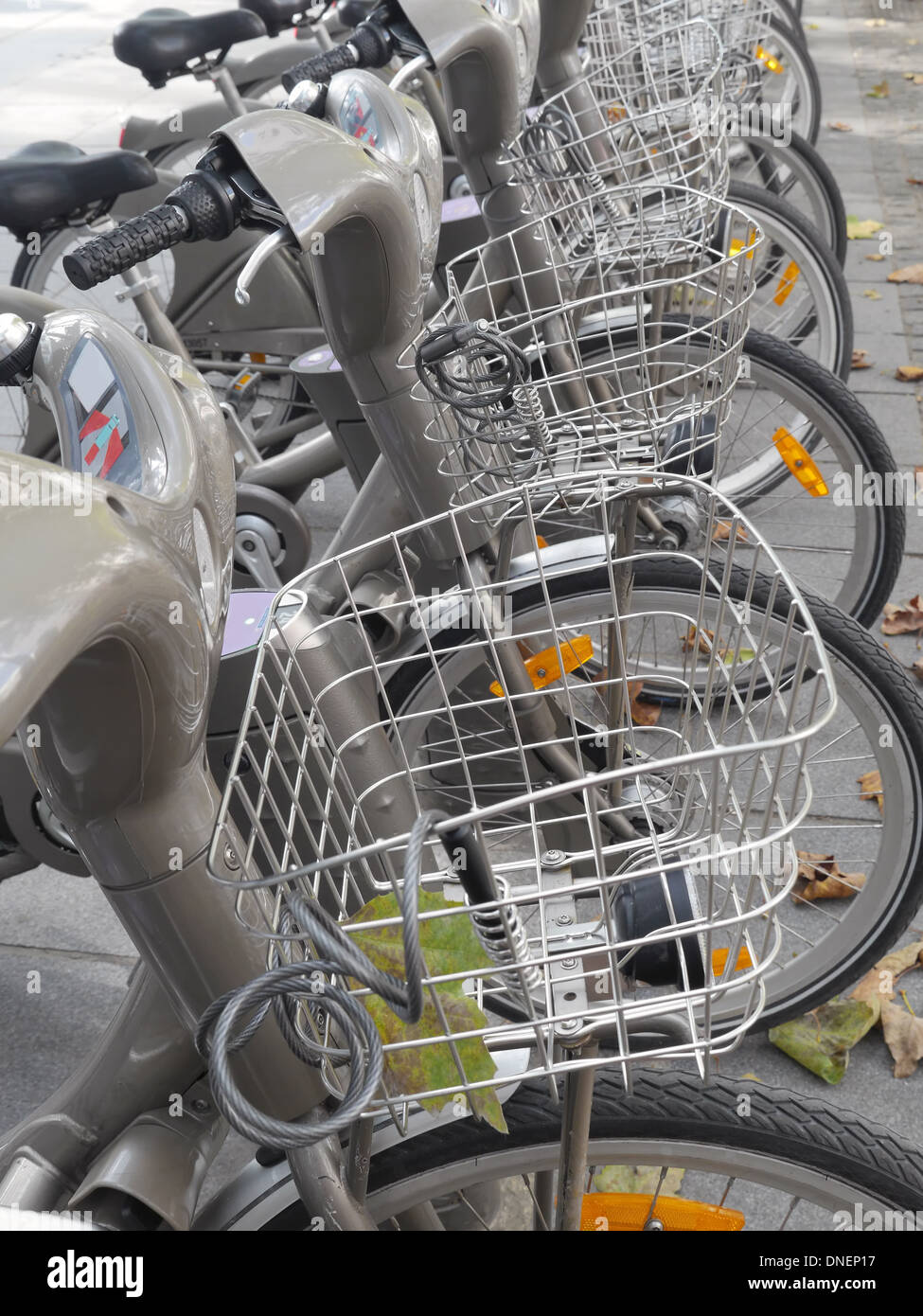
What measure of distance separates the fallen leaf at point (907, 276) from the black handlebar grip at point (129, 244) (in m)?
4.11

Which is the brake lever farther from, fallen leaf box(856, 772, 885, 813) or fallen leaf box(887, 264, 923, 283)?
fallen leaf box(887, 264, 923, 283)

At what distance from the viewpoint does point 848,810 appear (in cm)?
238

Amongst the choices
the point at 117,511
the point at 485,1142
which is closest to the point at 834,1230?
the point at 485,1142

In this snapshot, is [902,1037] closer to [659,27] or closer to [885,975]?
[885,975]

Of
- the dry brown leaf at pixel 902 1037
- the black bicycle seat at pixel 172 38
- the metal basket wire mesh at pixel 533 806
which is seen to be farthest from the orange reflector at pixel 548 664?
the black bicycle seat at pixel 172 38

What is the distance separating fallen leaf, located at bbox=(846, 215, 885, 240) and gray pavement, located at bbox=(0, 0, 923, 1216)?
5 centimetres

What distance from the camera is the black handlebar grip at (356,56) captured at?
1.66 meters

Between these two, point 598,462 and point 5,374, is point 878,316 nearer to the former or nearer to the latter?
point 598,462

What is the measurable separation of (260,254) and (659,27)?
277 centimetres

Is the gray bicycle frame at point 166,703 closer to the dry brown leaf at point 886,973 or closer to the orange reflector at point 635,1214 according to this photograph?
the orange reflector at point 635,1214

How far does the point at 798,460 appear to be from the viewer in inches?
88.4

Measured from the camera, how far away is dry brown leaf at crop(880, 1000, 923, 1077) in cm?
191

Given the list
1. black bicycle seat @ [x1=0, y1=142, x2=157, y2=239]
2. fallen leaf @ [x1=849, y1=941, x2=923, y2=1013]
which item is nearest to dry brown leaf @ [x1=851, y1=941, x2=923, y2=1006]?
fallen leaf @ [x1=849, y1=941, x2=923, y2=1013]

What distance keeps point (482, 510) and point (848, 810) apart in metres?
1.25
